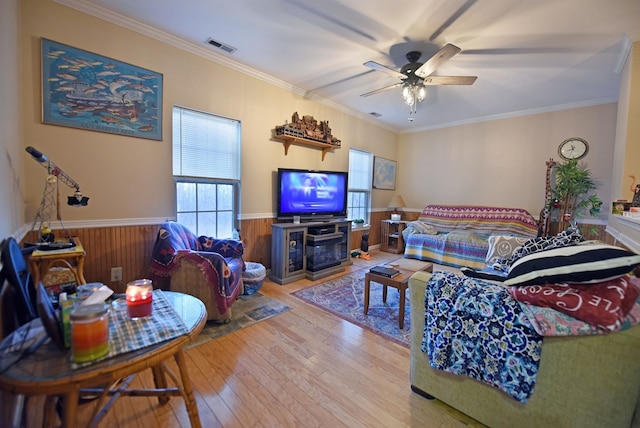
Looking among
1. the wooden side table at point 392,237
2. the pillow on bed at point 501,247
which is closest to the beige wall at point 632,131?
the pillow on bed at point 501,247

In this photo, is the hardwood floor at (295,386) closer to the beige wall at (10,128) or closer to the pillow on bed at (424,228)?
the beige wall at (10,128)

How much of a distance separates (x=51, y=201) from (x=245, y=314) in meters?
1.88

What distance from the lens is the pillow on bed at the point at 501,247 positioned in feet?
11.9

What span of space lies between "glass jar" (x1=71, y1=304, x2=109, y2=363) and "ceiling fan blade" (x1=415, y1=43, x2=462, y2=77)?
271cm

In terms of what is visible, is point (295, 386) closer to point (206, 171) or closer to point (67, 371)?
point (67, 371)

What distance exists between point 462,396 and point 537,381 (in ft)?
1.28

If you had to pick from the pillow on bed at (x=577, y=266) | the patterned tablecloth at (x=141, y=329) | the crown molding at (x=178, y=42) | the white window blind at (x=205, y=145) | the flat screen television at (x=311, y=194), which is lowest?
the patterned tablecloth at (x=141, y=329)

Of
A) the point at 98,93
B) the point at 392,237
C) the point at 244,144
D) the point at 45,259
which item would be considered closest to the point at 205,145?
the point at 244,144

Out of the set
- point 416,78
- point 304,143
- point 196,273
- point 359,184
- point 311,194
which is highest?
point 416,78

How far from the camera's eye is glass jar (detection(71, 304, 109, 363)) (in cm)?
82

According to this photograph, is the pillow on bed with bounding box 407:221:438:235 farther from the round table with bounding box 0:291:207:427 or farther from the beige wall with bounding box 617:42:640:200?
the round table with bounding box 0:291:207:427

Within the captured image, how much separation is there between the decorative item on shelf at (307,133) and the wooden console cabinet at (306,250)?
117 centimetres

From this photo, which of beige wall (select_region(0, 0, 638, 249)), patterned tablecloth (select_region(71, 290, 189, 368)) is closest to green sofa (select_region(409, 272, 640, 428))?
patterned tablecloth (select_region(71, 290, 189, 368))

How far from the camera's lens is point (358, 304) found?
292 cm
